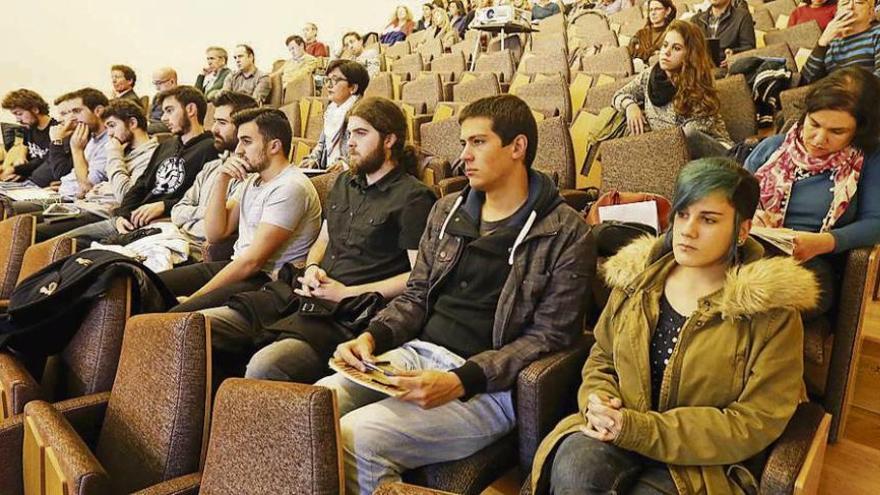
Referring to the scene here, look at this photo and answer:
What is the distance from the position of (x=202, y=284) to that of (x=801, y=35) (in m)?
3.27

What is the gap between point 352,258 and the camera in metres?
1.85

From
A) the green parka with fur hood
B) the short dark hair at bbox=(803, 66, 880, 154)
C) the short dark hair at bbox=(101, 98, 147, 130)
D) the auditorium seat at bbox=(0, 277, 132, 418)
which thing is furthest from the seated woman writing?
the short dark hair at bbox=(101, 98, 147, 130)

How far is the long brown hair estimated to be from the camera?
7.39 feet

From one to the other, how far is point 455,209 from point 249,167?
2.97ft

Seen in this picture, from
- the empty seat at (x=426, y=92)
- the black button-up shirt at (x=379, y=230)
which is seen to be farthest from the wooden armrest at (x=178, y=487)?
the empty seat at (x=426, y=92)

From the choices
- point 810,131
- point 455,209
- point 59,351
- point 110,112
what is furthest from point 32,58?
point 810,131

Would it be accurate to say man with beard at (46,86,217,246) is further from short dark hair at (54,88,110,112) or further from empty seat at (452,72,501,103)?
empty seat at (452,72,501,103)

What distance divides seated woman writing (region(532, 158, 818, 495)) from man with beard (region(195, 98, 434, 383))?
67cm

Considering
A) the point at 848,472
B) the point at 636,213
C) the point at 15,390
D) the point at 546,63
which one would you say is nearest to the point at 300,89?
the point at 546,63

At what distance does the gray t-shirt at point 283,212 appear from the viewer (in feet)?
6.70

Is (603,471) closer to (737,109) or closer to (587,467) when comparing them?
(587,467)

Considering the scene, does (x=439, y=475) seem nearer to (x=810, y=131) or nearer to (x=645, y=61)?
(x=810, y=131)

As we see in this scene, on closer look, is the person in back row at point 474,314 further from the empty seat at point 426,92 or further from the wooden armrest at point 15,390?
the empty seat at point 426,92

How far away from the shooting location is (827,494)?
4.53ft
